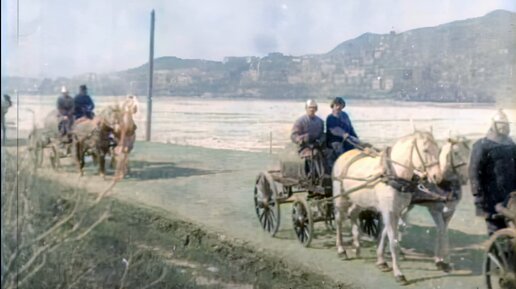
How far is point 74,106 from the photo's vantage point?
71.1 inches

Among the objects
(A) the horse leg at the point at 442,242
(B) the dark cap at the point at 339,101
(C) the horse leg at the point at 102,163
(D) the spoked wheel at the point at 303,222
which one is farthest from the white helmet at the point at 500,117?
(C) the horse leg at the point at 102,163

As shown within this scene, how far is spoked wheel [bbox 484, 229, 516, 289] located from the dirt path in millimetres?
174

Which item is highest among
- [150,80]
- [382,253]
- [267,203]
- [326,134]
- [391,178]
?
[150,80]

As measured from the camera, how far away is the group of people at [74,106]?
180 cm

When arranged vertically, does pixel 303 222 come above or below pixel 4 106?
below

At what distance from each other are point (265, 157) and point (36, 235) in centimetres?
70

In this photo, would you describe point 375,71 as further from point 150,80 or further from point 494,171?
point 150,80

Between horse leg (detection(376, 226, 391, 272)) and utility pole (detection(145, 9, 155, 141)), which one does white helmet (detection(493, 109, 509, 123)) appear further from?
utility pole (detection(145, 9, 155, 141))

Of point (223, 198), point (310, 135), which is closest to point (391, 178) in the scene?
point (310, 135)

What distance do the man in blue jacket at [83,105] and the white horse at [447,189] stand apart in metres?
0.92

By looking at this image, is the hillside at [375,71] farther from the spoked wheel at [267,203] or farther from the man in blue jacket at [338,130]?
the spoked wheel at [267,203]

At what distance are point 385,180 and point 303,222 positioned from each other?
0.26m

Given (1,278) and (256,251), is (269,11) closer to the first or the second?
(256,251)

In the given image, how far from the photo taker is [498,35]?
162 centimetres
